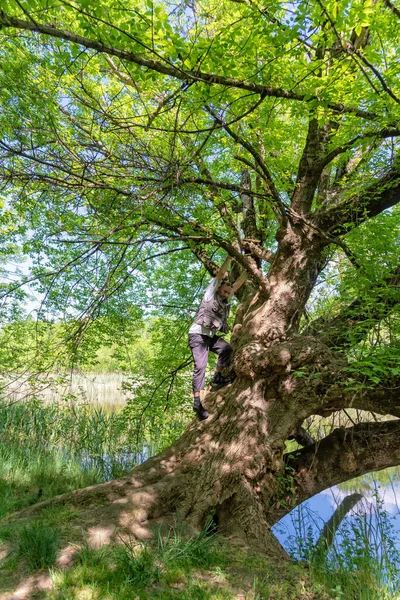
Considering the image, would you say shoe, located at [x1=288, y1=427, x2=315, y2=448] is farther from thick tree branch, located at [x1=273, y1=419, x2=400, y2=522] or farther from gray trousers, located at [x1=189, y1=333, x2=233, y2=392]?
gray trousers, located at [x1=189, y1=333, x2=233, y2=392]

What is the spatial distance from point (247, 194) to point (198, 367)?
6.89 ft

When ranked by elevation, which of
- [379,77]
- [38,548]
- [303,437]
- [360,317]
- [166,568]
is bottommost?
[166,568]

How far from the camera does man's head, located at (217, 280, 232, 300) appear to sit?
453cm

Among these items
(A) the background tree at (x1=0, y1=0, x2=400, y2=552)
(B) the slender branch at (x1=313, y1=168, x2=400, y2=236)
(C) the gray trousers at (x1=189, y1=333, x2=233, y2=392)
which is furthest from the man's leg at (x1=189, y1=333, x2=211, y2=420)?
(B) the slender branch at (x1=313, y1=168, x2=400, y2=236)

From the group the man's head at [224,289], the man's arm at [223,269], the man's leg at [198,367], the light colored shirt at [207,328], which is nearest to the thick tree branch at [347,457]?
the man's leg at [198,367]

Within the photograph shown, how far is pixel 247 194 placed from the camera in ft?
14.6

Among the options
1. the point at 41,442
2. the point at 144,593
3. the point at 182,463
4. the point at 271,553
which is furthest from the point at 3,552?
the point at 41,442

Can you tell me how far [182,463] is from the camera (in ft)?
13.3

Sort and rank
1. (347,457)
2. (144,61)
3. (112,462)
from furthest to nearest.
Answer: (112,462)
(347,457)
(144,61)

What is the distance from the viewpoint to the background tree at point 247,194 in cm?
293

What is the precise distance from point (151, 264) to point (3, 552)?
5941 millimetres

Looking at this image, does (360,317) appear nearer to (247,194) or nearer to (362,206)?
(362,206)

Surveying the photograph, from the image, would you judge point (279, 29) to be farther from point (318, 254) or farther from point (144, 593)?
point (144, 593)

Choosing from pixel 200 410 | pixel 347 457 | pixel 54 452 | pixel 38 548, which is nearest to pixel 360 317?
pixel 347 457
